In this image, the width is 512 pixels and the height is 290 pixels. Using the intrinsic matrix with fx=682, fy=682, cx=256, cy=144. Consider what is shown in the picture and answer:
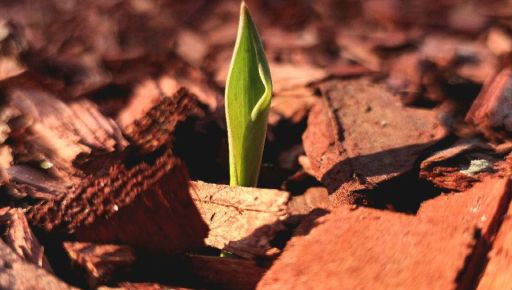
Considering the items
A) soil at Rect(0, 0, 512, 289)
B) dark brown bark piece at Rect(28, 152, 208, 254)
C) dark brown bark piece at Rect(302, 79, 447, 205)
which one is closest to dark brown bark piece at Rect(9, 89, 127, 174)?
soil at Rect(0, 0, 512, 289)


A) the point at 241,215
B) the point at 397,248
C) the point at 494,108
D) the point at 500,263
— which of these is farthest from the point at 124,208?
the point at 494,108

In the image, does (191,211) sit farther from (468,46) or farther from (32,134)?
(468,46)

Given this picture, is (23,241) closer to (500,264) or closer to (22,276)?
(22,276)

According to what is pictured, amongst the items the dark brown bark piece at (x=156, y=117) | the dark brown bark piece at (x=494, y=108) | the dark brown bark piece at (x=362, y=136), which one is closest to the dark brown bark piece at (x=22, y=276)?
the dark brown bark piece at (x=156, y=117)

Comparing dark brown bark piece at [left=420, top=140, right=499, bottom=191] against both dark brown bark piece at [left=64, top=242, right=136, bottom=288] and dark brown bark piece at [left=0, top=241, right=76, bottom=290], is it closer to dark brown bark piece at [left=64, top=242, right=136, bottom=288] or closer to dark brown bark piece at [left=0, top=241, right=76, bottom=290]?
dark brown bark piece at [left=64, top=242, right=136, bottom=288]

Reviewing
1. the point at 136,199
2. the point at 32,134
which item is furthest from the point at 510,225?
the point at 32,134

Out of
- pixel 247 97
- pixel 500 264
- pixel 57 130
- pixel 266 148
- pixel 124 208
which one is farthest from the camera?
pixel 266 148
